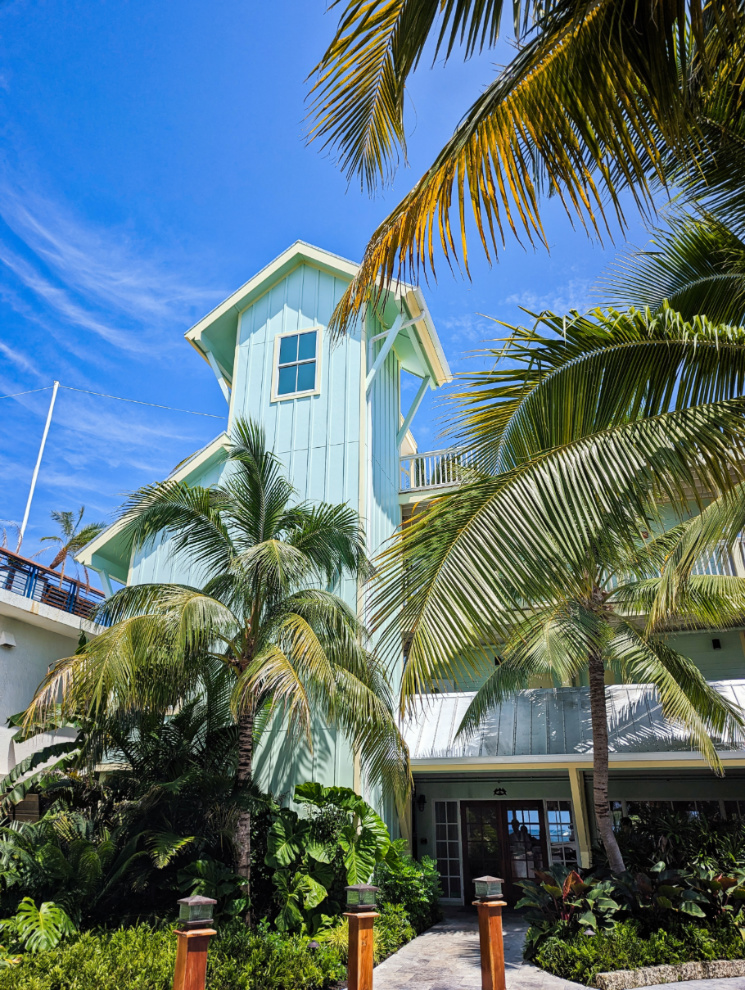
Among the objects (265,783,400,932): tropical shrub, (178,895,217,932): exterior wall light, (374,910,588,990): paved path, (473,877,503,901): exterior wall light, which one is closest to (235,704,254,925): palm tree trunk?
(265,783,400,932): tropical shrub

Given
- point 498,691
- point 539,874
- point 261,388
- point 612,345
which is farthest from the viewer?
point 261,388

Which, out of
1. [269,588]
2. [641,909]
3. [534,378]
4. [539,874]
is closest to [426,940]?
[539,874]

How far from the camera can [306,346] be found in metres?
14.5

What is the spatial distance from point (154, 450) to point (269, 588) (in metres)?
27.3

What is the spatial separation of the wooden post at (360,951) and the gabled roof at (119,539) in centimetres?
950

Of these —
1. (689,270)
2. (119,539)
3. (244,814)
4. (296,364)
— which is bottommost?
(244,814)

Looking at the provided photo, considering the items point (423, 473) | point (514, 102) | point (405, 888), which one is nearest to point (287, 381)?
point (423, 473)

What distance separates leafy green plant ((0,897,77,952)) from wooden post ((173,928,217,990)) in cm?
309

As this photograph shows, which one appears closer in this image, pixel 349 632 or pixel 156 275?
pixel 349 632

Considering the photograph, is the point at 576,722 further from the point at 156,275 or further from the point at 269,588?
the point at 156,275

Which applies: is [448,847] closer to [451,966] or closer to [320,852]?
[320,852]

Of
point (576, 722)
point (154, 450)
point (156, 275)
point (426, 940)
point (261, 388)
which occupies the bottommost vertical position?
point (426, 940)

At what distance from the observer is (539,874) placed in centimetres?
952

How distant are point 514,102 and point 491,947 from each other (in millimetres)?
6744
